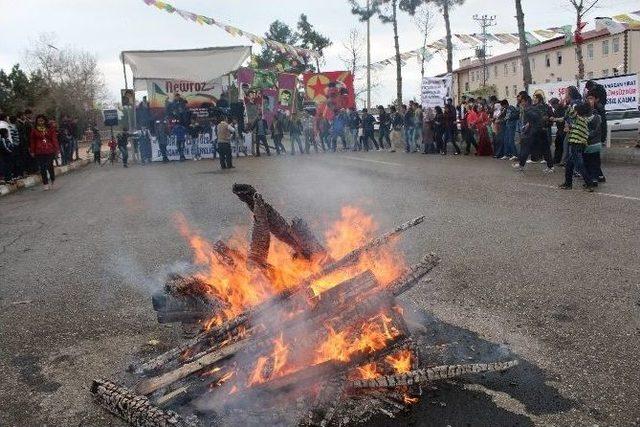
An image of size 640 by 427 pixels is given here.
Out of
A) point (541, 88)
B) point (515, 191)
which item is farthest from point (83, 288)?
point (541, 88)

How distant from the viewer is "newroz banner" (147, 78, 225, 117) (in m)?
22.7

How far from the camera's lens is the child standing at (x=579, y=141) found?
31.7ft

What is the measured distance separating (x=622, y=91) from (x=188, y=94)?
16125 mm

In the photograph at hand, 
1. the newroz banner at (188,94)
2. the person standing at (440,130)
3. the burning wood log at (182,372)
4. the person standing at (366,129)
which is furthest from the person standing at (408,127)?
the burning wood log at (182,372)

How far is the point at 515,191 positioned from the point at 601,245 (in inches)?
166

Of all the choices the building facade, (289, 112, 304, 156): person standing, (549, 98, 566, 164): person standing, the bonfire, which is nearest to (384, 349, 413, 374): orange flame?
the bonfire

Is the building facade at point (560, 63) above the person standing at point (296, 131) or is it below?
above

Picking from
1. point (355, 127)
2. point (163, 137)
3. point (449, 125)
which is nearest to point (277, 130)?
point (355, 127)

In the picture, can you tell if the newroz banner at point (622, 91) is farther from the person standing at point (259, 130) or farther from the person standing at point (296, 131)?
the person standing at point (259, 130)

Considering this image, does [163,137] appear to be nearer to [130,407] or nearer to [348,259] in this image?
[348,259]

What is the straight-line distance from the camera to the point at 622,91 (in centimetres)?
1628

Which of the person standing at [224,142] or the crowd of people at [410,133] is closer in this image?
the crowd of people at [410,133]

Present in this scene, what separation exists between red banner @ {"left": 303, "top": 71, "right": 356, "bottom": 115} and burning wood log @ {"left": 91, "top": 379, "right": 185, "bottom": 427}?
24219 mm

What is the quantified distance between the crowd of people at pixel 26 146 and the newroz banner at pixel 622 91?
14667 mm
